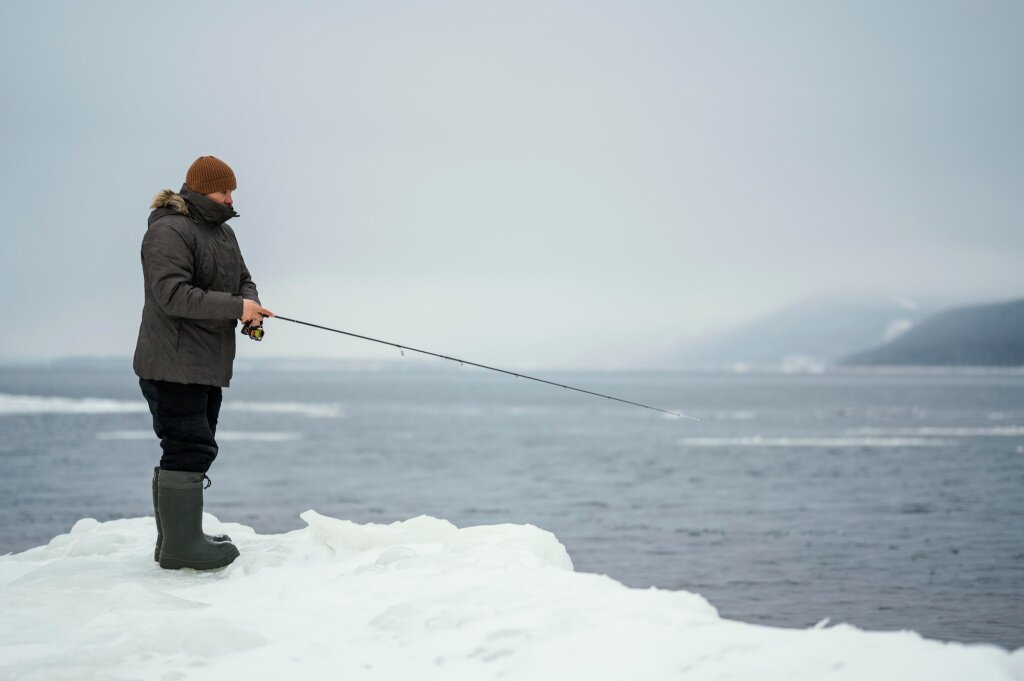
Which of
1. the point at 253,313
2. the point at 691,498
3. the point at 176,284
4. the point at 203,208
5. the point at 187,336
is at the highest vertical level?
the point at 203,208

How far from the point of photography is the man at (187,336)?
4984 millimetres

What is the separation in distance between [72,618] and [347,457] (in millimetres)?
27870

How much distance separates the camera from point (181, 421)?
5148 millimetres

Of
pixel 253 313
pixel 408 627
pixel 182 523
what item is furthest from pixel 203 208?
pixel 408 627

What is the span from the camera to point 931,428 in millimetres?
46906

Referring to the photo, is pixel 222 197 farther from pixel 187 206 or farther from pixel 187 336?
pixel 187 336

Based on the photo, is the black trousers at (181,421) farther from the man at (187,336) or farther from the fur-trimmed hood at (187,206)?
the fur-trimmed hood at (187,206)

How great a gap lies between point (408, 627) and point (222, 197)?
2632 millimetres

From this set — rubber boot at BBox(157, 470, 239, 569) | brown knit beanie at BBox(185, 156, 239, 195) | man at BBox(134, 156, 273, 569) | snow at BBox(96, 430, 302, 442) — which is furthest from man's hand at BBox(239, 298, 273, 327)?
snow at BBox(96, 430, 302, 442)

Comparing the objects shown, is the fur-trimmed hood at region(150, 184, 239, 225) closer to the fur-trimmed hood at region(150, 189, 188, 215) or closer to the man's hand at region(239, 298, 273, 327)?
the fur-trimmed hood at region(150, 189, 188, 215)

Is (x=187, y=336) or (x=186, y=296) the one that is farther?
(x=187, y=336)

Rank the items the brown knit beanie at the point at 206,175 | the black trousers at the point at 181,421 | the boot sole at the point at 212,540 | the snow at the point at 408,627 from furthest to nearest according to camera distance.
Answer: the boot sole at the point at 212,540 → the brown knit beanie at the point at 206,175 → the black trousers at the point at 181,421 → the snow at the point at 408,627

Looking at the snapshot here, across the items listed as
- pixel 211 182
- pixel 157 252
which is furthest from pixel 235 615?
pixel 211 182

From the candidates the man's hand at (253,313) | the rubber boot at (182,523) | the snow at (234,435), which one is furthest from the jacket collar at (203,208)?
the snow at (234,435)
